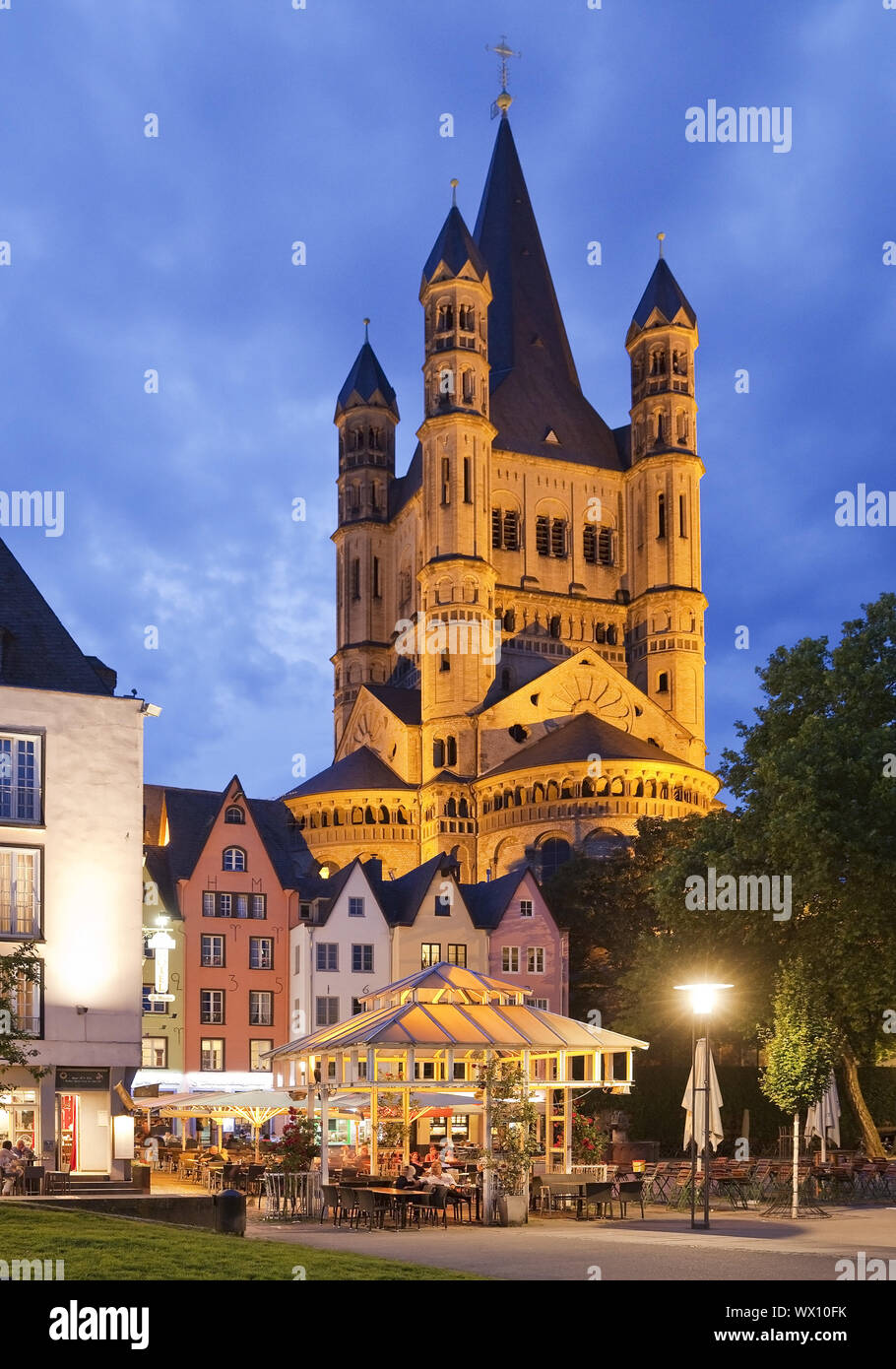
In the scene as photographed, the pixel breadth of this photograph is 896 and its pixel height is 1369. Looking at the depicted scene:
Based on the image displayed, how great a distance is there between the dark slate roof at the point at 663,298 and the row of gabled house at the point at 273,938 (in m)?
60.3

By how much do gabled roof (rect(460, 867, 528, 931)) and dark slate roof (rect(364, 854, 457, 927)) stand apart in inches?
97.2

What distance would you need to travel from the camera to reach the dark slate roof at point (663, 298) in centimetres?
12794

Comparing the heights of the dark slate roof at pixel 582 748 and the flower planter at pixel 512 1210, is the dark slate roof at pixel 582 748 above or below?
above

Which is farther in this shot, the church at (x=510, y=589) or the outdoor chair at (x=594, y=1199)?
the church at (x=510, y=589)

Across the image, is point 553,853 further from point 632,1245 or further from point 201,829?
point 632,1245

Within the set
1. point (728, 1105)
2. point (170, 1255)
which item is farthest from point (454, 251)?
point (170, 1255)

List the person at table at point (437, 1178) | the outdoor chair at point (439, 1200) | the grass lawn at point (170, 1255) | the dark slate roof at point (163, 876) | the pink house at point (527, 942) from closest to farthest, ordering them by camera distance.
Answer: the grass lawn at point (170, 1255) < the outdoor chair at point (439, 1200) < the person at table at point (437, 1178) < the dark slate roof at point (163, 876) < the pink house at point (527, 942)

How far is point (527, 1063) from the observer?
3388 cm

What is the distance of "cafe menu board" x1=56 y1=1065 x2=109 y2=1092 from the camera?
140 feet

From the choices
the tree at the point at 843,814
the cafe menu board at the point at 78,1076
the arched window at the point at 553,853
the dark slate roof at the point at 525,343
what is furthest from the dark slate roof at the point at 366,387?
the cafe menu board at the point at 78,1076

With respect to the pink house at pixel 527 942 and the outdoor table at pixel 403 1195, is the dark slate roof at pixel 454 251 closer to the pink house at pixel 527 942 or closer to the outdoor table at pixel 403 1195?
the pink house at pixel 527 942

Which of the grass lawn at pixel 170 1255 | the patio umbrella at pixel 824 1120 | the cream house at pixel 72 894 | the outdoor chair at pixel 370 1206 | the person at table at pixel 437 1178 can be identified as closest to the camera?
the grass lawn at pixel 170 1255

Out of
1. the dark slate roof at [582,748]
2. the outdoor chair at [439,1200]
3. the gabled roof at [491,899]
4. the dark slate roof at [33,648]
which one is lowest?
the outdoor chair at [439,1200]
